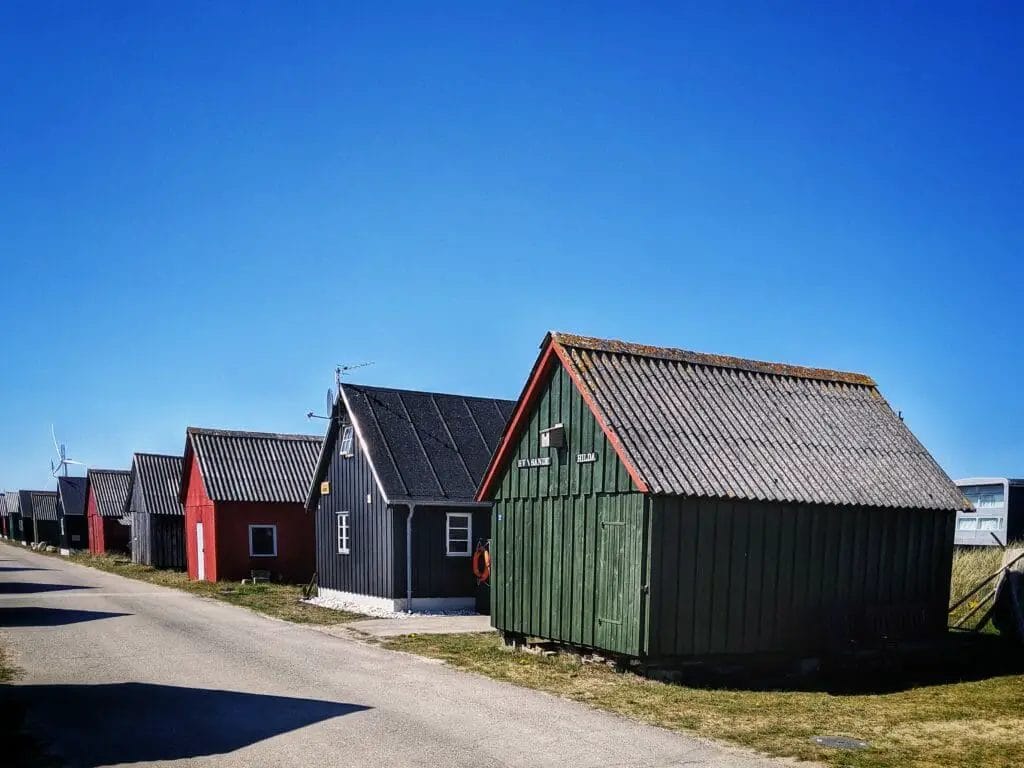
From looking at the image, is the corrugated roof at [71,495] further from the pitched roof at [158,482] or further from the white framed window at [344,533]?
the white framed window at [344,533]

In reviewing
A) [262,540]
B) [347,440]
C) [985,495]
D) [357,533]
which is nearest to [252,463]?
[262,540]

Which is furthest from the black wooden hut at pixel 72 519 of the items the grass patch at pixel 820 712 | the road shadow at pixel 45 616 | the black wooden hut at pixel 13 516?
the grass patch at pixel 820 712

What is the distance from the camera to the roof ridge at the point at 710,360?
16859 mm

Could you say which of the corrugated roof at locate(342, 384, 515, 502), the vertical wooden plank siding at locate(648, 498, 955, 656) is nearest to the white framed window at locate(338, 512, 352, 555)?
the corrugated roof at locate(342, 384, 515, 502)

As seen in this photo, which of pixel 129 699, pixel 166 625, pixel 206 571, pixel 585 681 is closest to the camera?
pixel 129 699

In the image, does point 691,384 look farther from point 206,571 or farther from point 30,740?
point 206,571

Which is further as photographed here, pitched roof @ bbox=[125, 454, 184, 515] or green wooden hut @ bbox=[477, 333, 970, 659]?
pitched roof @ bbox=[125, 454, 184, 515]

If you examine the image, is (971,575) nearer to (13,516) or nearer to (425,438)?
(425,438)

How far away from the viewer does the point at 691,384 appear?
17.3 metres

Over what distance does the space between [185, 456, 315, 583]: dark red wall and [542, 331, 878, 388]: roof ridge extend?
21.9 m

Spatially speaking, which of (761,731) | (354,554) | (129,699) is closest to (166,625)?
(354,554)

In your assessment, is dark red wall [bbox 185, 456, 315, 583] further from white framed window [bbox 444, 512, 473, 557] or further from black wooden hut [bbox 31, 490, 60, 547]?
black wooden hut [bbox 31, 490, 60, 547]

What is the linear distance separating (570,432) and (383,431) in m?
11.1

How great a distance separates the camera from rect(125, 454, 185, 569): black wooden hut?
144 ft
